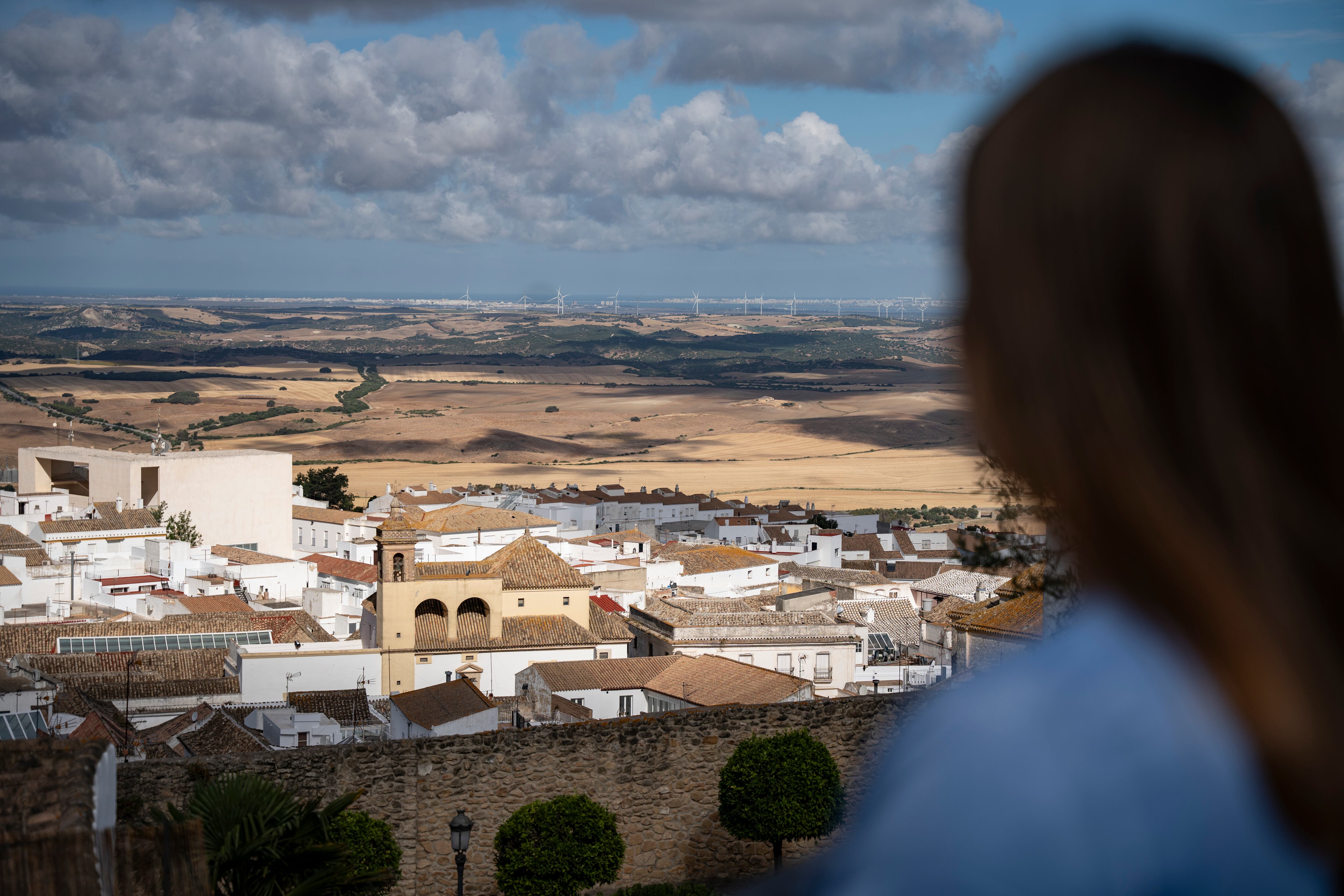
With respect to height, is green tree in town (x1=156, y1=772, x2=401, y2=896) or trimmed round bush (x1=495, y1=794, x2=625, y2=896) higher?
green tree in town (x1=156, y1=772, x2=401, y2=896)

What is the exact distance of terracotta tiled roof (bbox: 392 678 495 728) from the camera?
452 inches

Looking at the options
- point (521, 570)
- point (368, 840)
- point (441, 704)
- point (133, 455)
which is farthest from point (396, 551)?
point (133, 455)

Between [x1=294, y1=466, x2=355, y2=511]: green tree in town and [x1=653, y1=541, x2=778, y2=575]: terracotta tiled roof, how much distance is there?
18.6 meters

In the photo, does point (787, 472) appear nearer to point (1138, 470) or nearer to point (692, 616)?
point (692, 616)

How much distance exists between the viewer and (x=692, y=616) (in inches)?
724

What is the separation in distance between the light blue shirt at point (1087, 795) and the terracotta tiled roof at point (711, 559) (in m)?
24.0

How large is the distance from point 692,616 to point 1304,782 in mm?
17964

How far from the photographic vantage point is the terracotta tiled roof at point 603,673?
14.1 m

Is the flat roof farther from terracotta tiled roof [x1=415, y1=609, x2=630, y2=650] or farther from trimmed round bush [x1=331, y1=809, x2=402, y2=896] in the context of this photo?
trimmed round bush [x1=331, y1=809, x2=402, y2=896]

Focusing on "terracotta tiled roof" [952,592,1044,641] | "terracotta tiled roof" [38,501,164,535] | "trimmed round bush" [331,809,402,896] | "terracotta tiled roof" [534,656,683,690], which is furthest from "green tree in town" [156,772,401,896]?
"terracotta tiled roof" [38,501,164,535]

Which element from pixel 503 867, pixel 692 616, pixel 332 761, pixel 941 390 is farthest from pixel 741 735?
pixel 692 616

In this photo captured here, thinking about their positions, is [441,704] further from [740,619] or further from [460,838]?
[740,619]

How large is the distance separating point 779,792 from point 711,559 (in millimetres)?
18329

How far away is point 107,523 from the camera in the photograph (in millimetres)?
26578
